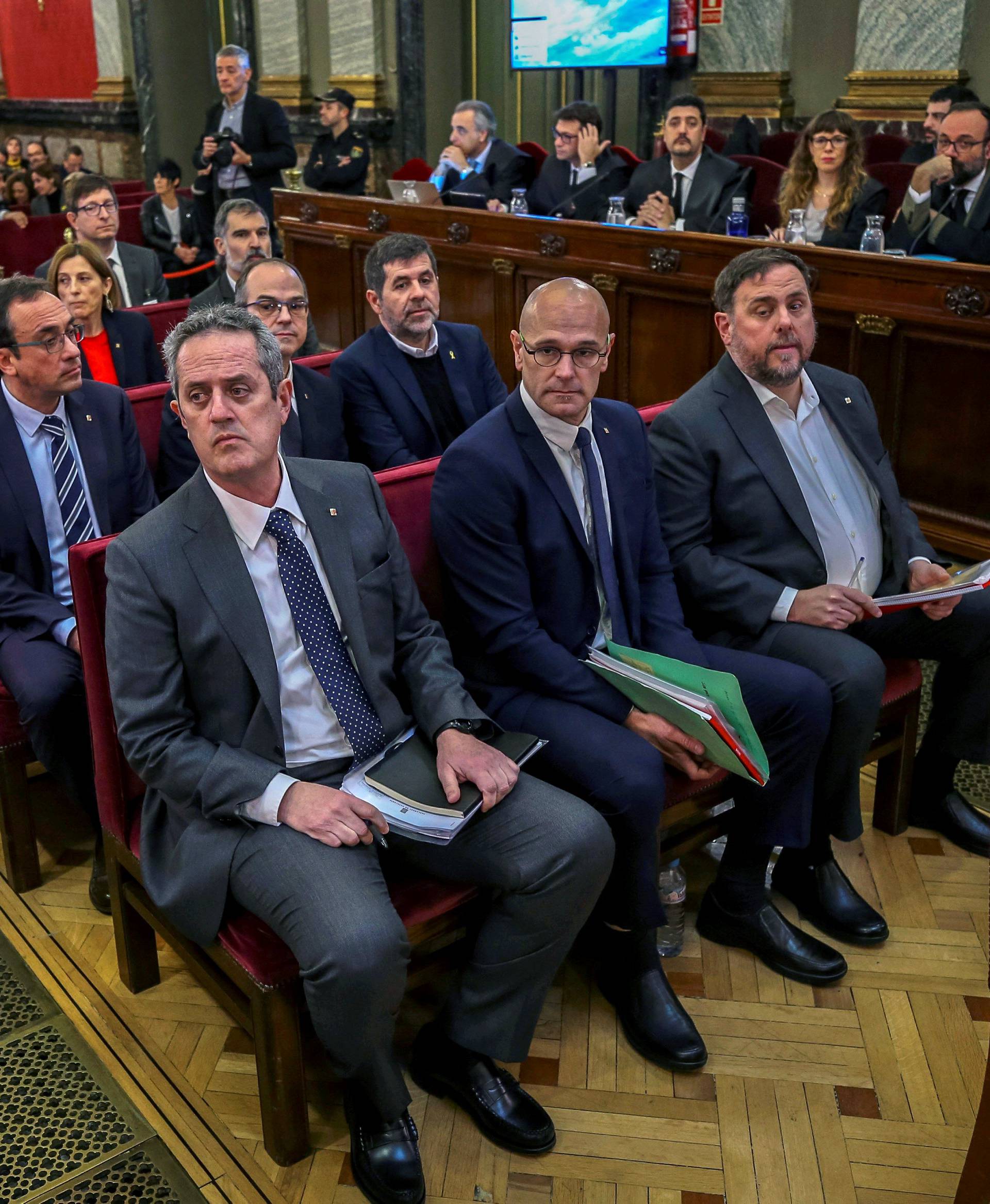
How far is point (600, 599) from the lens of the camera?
2.37 metres

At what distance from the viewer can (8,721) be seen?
2527 mm

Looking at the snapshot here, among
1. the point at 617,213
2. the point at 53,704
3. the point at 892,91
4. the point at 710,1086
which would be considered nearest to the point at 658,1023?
the point at 710,1086

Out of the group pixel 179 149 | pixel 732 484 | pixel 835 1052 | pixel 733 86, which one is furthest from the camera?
pixel 179 149

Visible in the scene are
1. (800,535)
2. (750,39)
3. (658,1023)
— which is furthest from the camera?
(750,39)

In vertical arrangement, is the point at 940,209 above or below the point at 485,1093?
above

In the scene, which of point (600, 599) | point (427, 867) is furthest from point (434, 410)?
point (427, 867)

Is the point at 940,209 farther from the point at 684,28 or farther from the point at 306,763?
the point at 684,28

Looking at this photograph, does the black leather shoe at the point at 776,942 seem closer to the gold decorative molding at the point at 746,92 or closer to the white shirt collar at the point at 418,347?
the white shirt collar at the point at 418,347

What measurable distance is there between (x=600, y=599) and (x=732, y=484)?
448 millimetres

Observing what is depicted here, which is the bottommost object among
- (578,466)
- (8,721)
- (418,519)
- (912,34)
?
(8,721)

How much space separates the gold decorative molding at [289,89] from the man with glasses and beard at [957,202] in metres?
6.03

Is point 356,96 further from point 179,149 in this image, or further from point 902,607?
point 902,607

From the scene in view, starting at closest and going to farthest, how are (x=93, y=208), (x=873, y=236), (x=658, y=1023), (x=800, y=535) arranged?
(x=658, y=1023)
(x=800, y=535)
(x=873, y=236)
(x=93, y=208)

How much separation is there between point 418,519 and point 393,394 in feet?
3.69
